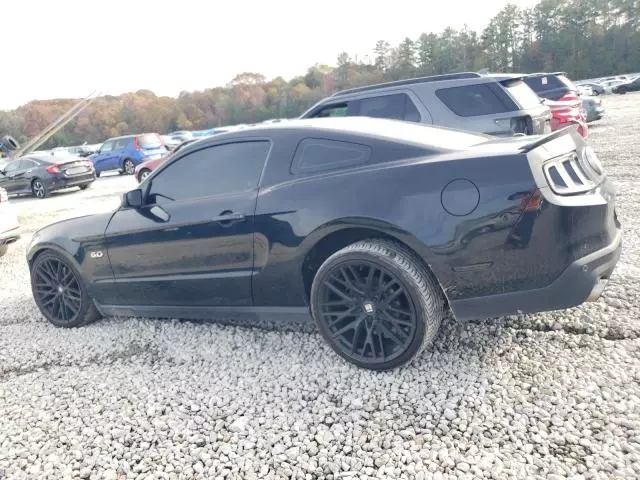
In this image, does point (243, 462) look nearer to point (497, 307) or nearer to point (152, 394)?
point (152, 394)

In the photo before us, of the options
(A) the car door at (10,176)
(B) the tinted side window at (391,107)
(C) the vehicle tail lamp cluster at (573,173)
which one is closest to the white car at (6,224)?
(B) the tinted side window at (391,107)

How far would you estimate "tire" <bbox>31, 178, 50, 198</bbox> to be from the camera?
1526 centimetres

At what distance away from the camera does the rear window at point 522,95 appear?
22.2 feet

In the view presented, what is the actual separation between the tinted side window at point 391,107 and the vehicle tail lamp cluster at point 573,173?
3.89m

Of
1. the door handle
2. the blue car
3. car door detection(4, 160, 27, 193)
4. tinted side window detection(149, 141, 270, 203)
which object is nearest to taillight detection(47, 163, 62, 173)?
car door detection(4, 160, 27, 193)

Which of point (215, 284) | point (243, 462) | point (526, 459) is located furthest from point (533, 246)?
point (215, 284)

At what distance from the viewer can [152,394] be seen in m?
3.20

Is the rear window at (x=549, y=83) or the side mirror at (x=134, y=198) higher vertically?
the rear window at (x=549, y=83)

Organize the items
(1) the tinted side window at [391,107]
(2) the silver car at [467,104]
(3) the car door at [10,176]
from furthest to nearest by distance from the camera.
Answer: (3) the car door at [10,176]
(1) the tinted side window at [391,107]
(2) the silver car at [467,104]

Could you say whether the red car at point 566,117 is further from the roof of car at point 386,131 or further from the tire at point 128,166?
the tire at point 128,166

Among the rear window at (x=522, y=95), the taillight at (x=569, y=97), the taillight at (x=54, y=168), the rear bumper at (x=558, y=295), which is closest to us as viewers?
the rear bumper at (x=558, y=295)

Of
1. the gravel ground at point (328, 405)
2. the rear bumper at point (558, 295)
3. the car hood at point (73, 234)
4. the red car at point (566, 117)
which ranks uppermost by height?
the red car at point (566, 117)

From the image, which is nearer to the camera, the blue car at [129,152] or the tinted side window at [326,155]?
the tinted side window at [326,155]

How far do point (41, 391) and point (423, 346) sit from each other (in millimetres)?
2467
